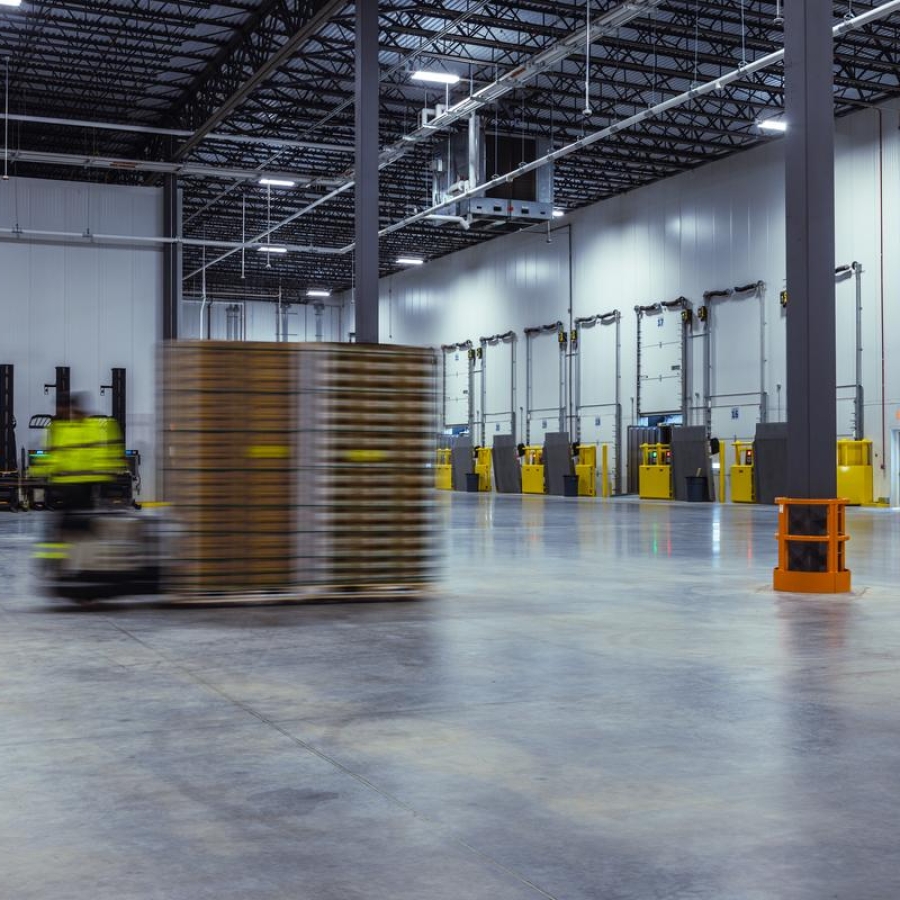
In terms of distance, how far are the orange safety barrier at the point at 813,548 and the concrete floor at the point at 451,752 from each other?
119cm

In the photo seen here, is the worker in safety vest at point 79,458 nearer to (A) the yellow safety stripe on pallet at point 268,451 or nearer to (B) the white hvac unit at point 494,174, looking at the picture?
(A) the yellow safety stripe on pallet at point 268,451

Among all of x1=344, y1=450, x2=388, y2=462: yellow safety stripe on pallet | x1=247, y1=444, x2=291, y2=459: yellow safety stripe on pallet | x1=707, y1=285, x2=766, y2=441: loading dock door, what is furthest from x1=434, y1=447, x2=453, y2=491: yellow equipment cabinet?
x1=247, y1=444, x2=291, y2=459: yellow safety stripe on pallet

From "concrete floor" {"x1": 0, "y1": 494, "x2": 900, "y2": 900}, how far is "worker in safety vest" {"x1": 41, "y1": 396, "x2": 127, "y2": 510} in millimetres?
976

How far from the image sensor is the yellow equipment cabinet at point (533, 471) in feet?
126

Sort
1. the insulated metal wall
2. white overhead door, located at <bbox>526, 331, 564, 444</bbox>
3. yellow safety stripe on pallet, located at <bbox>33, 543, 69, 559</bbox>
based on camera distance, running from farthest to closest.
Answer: white overhead door, located at <bbox>526, 331, 564, 444</bbox>, the insulated metal wall, yellow safety stripe on pallet, located at <bbox>33, 543, 69, 559</bbox>

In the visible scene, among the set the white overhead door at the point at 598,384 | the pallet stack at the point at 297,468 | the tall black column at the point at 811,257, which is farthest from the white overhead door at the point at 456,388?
the pallet stack at the point at 297,468

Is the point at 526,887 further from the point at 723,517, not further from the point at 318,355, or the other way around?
the point at 723,517

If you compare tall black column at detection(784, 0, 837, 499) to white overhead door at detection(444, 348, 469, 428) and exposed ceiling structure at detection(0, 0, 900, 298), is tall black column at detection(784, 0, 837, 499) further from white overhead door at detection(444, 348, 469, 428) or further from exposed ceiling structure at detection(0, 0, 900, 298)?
white overhead door at detection(444, 348, 469, 428)

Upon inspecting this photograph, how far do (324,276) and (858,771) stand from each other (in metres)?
47.0

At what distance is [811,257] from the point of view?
10.3 m

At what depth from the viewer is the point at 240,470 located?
950 centimetres

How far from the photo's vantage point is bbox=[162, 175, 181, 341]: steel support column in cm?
2908

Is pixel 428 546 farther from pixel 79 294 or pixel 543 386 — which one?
pixel 543 386

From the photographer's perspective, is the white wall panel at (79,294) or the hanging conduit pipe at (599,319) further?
the hanging conduit pipe at (599,319)
